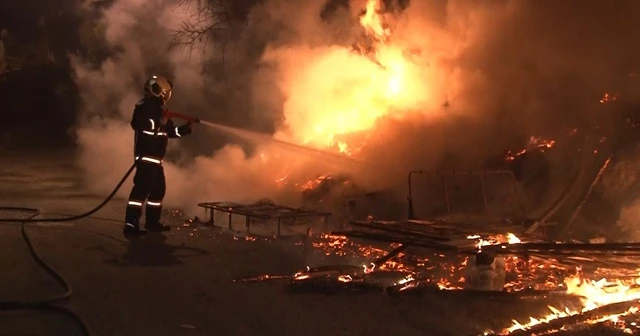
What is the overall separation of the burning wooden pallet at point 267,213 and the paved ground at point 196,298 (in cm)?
77

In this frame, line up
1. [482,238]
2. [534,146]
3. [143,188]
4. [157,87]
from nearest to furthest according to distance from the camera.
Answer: [482,238] → [157,87] → [143,188] → [534,146]

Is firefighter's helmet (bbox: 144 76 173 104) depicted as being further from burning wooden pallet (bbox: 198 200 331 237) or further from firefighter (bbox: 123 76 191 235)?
burning wooden pallet (bbox: 198 200 331 237)

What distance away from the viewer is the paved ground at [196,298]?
194 inches

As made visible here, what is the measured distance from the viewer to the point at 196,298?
5523 millimetres

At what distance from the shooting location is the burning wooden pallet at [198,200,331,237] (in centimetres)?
843

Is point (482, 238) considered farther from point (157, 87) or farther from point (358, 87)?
point (358, 87)

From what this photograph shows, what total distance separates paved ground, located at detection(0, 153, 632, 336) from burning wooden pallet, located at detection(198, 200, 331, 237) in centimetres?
77

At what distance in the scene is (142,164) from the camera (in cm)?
779

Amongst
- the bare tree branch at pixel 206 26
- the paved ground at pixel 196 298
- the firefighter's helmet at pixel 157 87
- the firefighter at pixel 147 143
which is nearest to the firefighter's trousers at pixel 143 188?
the firefighter at pixel 147 143

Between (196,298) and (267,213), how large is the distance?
332 centimetres

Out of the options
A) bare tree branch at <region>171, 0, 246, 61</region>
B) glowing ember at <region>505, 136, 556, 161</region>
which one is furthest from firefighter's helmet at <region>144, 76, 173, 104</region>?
bare tree branch at <region>171, 0, 246, 61</region>

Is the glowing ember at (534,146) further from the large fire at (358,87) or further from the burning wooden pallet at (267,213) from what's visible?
the burning wooden pallet at (267,213)

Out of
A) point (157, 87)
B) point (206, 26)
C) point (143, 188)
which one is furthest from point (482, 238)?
point (206, 26)

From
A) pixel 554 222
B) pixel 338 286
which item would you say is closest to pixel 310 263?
pixel 338 286
